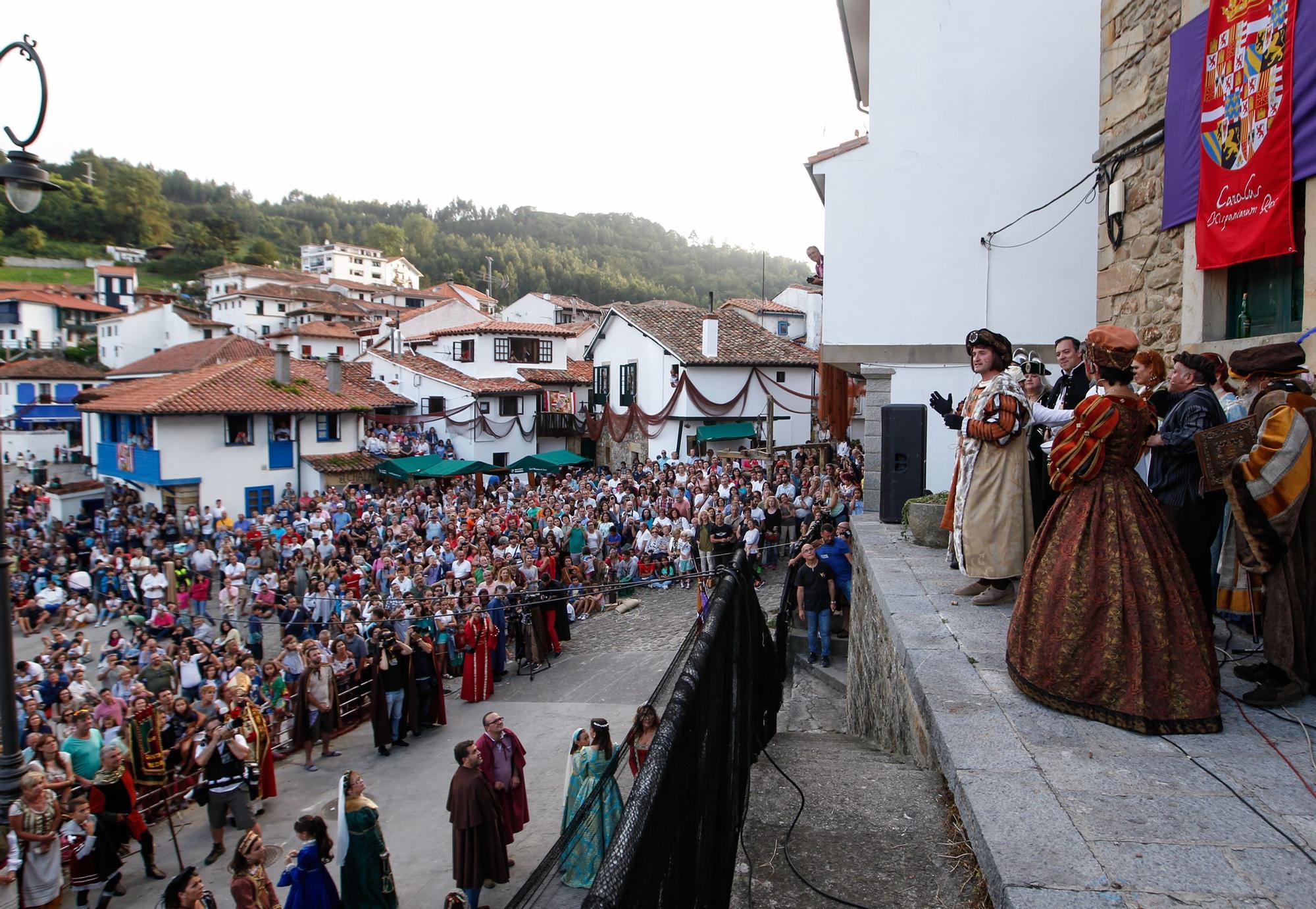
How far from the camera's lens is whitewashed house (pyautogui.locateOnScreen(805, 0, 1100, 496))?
10.5 m

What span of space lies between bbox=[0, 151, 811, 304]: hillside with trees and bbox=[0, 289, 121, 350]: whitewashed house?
15.5 m

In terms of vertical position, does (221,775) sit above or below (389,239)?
below

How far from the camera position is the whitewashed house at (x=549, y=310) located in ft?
168

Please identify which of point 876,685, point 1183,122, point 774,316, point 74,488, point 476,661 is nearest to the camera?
point 1183,122

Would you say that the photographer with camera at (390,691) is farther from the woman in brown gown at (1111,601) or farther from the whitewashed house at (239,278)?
the whitewashed house at (239,278)

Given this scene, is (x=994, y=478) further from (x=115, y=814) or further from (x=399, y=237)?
(x=399, y=237)

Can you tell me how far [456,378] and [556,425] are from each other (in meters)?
4.93

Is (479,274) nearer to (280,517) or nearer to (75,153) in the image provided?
(75,153)

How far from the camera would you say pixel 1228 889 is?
2.15 meters

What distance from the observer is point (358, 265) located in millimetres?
87625

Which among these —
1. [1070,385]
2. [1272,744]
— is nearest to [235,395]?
[1070,385]

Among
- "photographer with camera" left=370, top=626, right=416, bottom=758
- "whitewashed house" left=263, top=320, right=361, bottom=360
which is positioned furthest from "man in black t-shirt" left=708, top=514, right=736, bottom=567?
"whitewashed house" left=263, top=320, right=361, bottom=360

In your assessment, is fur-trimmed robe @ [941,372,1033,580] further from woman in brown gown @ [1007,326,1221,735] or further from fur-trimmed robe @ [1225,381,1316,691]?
fur-trimmed robe @ [1225,381,1316,691]

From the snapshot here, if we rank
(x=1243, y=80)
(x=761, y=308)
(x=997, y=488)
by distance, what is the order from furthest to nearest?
(x=761, y=308), (x=997, y=488), (x=1243, y=80)
